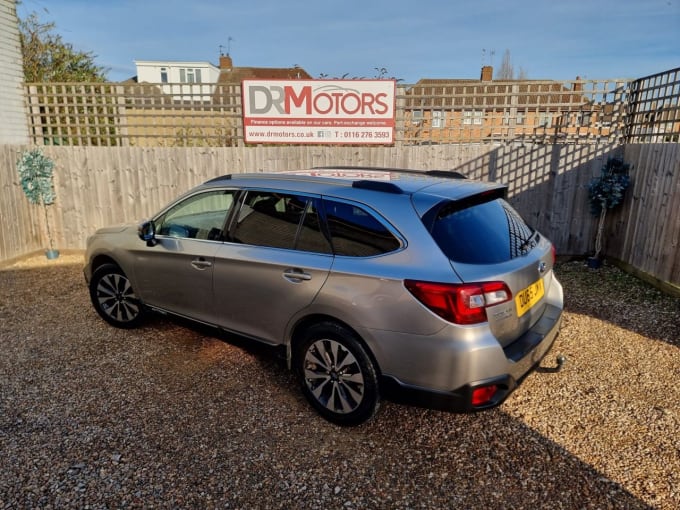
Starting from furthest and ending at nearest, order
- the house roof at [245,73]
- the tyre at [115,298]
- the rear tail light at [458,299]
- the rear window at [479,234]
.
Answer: the house roof at [245,73] → the tyre at [115,298] → the rear window at [479,234] → the rear tail light at [458,299]

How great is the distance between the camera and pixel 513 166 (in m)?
7.14

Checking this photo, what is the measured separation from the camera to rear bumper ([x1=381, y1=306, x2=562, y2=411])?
2.43 meters

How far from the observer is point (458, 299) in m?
2.35

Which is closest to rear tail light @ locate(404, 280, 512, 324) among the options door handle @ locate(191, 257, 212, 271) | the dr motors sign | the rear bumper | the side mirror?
the rear bumper

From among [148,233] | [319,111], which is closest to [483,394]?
[148,233]

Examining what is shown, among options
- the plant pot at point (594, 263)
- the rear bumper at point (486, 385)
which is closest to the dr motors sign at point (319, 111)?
the plant pot at point (594, 263)

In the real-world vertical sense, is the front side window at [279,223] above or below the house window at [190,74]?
below

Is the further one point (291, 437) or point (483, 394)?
point (291, 437)

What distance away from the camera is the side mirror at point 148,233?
386 centimetres

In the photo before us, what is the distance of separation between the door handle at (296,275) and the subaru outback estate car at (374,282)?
14 mm

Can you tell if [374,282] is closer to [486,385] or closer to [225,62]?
[486,385]

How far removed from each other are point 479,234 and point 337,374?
1250mm

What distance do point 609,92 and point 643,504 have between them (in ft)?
20.2

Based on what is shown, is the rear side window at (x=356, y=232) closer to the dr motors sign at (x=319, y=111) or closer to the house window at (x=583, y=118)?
the dr motors sign at (x=319, y=111)
